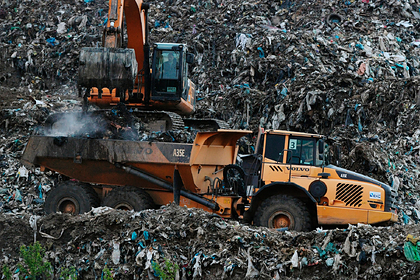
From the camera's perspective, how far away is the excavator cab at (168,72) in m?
8.91

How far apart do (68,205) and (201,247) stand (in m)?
3.09

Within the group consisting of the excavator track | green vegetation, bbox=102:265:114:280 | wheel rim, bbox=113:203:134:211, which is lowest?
green vegetation, bbox=102:265:114:280

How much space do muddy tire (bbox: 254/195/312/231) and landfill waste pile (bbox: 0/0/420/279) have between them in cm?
95

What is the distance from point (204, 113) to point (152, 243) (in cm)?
878

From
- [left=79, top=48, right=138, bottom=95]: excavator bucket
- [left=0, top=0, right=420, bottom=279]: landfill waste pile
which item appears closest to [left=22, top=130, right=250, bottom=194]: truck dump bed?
[left=0, top=0, right=420, bottom=279]: landfill waste pile

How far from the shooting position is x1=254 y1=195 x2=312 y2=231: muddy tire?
6.96m

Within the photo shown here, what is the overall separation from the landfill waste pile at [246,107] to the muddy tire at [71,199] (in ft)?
1.55

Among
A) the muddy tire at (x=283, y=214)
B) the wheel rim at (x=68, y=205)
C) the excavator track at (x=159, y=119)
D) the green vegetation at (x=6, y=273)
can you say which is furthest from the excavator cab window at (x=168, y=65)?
the green vegetation at (x=6, y=273)

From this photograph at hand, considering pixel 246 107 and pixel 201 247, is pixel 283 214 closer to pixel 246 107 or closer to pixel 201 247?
pixel 201 247

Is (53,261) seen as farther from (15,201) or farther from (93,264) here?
(15,201)

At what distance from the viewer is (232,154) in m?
8.57

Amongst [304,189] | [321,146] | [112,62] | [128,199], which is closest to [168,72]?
[112,62]

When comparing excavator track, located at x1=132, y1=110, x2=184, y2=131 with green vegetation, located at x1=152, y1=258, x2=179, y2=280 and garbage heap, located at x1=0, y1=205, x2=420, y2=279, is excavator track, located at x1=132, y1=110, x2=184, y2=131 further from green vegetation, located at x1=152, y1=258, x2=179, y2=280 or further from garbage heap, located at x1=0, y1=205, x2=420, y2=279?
green vegetation, located at x1=152, y1=258, x2=179, y2=280

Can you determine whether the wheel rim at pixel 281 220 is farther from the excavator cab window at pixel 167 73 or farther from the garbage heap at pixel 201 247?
the excavator cab window at pixel 167 73
